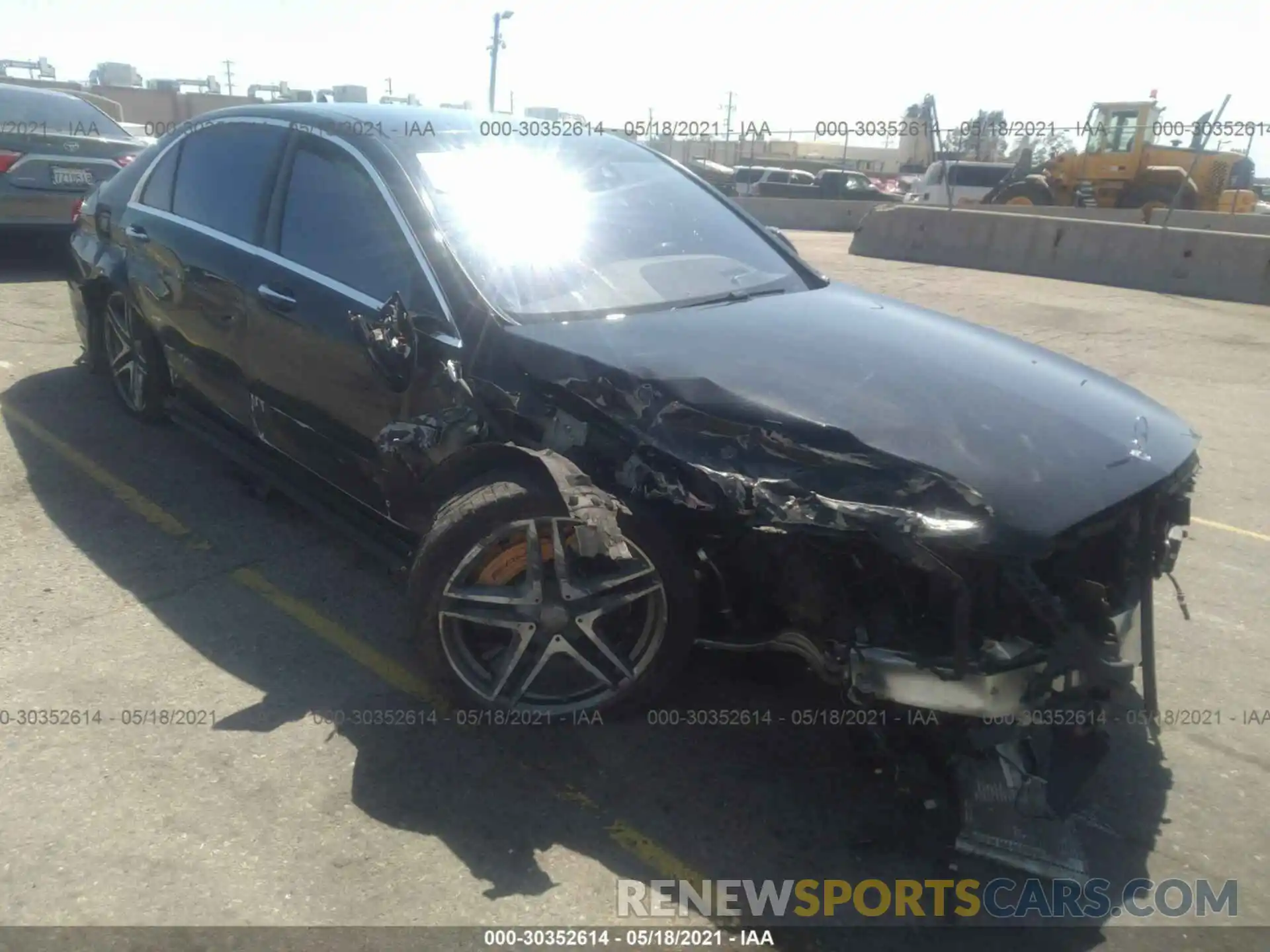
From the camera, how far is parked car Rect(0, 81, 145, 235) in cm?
872

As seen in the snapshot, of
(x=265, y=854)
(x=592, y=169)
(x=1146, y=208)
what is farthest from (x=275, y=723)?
(x=1146, y=208)

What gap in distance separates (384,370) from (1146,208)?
63.8ft

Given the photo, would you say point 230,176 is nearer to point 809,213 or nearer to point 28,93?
point 28,93

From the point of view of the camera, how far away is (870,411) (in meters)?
2.80

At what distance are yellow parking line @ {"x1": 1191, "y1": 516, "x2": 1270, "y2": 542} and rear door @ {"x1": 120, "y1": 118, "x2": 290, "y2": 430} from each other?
14.7 feet

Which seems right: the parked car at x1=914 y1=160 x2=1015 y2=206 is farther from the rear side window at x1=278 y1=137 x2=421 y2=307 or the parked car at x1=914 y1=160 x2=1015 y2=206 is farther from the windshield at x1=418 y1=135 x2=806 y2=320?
the rear side window at x1=278 y1=137 x2=421 y2=307

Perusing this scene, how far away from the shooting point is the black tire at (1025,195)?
80.4ft

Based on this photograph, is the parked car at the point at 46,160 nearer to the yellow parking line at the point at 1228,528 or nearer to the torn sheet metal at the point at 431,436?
the torn sheet metal at the point at 431,436

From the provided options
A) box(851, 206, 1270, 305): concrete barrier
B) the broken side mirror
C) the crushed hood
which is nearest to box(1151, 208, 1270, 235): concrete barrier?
box(851, 206, 1270, 305): concrete barrier

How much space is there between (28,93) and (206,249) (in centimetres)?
681

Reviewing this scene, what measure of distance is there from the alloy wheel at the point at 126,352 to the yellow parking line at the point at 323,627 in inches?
16.1

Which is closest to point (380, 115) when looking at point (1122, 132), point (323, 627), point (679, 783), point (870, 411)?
point (323, 627)

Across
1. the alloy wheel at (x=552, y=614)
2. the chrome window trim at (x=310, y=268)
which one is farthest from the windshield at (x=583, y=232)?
the alloy wheel at (x=552, y=614)

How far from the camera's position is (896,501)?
99.6 inches
